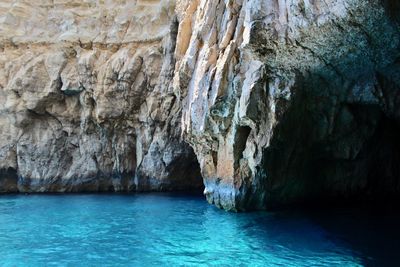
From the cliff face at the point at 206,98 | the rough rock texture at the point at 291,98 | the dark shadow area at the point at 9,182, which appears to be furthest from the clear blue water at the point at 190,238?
the dark shadow area at the point at 9,182

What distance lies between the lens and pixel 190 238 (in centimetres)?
1233

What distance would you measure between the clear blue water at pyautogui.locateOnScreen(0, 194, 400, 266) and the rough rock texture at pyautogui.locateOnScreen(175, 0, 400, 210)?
193 centimetres

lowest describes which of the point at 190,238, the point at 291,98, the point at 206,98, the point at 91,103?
the point at 190,238

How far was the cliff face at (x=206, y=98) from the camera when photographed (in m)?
11.6

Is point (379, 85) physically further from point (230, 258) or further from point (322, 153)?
point (230, 258)

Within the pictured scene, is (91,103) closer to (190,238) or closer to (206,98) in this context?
(206,98)

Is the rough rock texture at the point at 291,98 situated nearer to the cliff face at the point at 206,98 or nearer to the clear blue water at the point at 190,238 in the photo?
the cliff face at the point at 206,98

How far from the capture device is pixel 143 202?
20.6 metres

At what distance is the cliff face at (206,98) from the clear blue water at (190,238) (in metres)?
2.15

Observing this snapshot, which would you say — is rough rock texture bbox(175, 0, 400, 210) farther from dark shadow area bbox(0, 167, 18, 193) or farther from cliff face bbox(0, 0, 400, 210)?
dark shadow area bbox(0, 167, 18, 193)

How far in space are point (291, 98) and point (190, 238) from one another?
539 cm

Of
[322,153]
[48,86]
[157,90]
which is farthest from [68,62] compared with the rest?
[322,153]

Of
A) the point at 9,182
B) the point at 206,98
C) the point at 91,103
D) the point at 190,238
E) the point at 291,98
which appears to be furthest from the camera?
the point at 9,182

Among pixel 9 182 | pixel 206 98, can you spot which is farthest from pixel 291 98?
pixel 9 182
